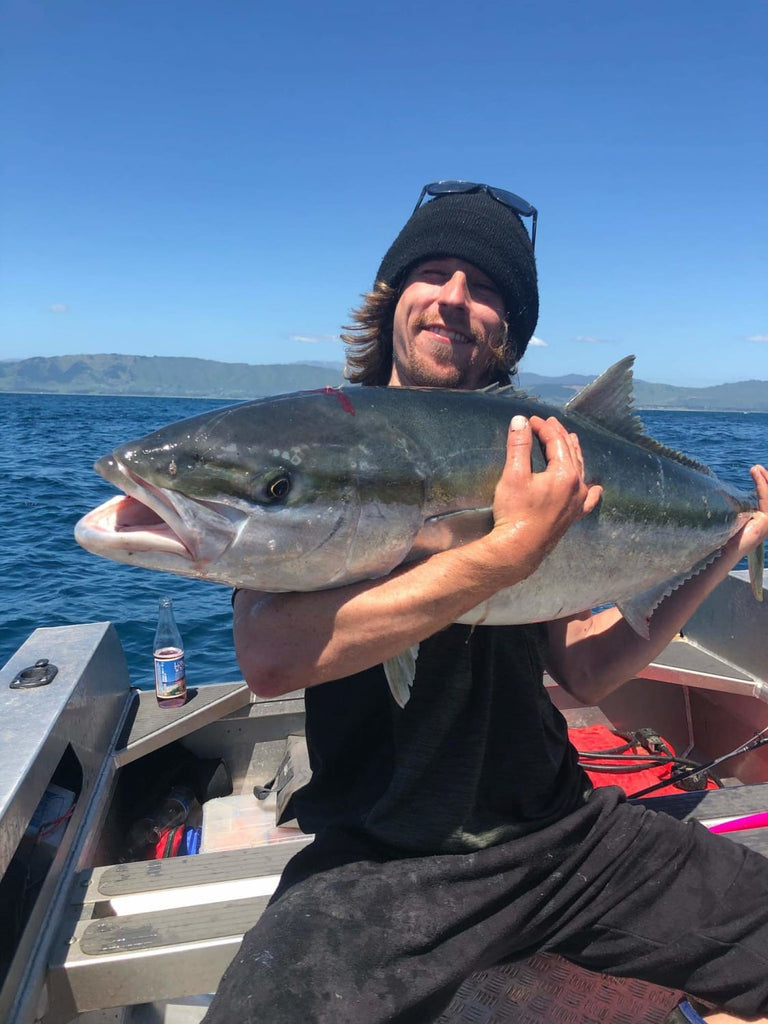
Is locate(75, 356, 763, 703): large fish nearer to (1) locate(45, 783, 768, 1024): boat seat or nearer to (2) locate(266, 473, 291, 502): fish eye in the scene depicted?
(2) locate(266, 473, 291, 502): fish eye

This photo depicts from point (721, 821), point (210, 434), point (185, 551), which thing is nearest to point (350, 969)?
point (185, 551)

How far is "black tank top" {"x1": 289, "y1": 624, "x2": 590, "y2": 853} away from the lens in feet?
8.43

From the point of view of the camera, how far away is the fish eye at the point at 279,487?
2.09 m

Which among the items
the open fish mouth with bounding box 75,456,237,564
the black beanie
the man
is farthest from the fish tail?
the open fish mouth with bounding box 75,456,237,564

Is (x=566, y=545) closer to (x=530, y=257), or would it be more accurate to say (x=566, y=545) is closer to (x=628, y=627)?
(x=628, y=627)

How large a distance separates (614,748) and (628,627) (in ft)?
8.61

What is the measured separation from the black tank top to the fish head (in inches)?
25.5

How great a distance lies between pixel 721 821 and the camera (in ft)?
11.7

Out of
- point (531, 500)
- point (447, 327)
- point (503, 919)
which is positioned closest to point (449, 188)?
point (447, 327)

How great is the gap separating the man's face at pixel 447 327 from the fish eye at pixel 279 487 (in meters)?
1.34

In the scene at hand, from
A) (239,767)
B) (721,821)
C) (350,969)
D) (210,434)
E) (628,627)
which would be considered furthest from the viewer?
(239,767)

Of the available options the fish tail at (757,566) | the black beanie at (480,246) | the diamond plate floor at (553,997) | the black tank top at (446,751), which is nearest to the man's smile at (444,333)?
the black beanie at (480,246)

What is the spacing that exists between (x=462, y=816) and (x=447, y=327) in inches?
82.2

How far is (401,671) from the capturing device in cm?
232
